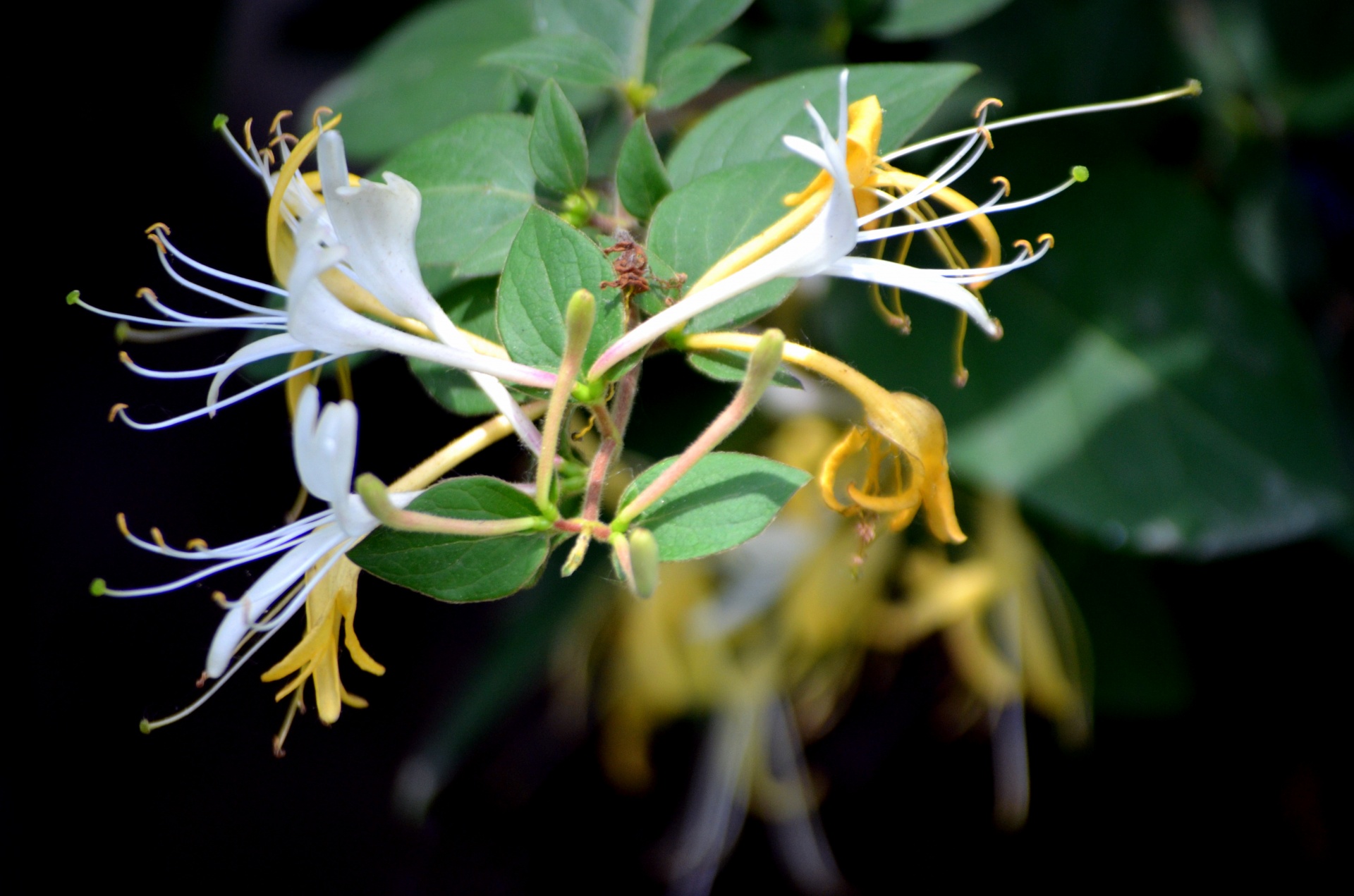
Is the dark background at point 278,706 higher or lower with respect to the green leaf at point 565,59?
lower

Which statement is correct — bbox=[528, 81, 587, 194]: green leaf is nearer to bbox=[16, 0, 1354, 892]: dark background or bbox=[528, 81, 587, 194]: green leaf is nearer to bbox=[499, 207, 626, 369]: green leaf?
bbox=[499, 207, 626, 369]: green leaf

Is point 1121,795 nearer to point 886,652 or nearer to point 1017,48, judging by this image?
point 886,652

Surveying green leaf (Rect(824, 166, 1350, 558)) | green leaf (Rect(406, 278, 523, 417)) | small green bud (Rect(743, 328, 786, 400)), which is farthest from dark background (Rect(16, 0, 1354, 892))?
small green bud (Rect(743, 328, 786, 400))

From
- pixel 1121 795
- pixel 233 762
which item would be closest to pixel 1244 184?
pixel 1121 795

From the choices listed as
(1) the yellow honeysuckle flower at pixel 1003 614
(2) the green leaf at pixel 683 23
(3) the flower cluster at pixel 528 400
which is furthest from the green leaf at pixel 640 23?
(1) the yellow honeysuckle flower at pixel 1003 614

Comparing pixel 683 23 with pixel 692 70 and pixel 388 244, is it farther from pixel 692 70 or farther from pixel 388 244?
pixel 388 244

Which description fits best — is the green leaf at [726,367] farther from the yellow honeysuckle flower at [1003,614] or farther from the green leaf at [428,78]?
the yellow honeysuckle flower at [1003,614]
